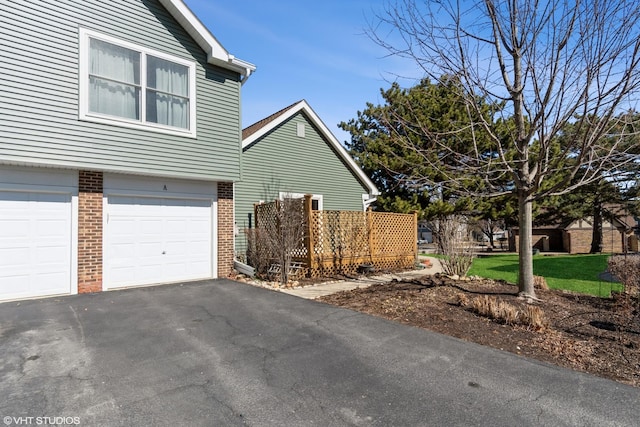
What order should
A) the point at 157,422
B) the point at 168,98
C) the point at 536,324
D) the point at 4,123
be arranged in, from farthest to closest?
1. the point at 168,98
2. the point at 4,123
3. the point at 536,324
4. the point at 157,422

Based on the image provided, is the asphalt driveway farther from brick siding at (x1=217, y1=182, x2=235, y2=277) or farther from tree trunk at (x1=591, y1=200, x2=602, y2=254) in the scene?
tree trunk at (x1=591, y1=200, x2=602, y2=254)

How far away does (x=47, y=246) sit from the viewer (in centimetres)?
744

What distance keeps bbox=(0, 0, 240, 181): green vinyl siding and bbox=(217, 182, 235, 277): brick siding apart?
56 centimetres

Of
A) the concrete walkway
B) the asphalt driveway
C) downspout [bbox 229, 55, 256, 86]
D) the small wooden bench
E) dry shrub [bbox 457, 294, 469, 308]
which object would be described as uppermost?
downspout [bbox 229, 55, 256, 86]

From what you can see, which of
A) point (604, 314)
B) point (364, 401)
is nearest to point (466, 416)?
point (364, 401)

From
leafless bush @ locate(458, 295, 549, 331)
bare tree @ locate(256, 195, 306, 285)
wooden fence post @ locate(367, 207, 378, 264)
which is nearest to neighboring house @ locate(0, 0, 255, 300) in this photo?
bare tree @ locate(256, 195, 306, 285)

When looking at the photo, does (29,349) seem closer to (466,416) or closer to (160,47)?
(466,416)

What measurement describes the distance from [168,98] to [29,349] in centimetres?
614

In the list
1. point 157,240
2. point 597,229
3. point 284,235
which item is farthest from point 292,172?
point 597,229

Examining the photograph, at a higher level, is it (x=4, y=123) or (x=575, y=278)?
(x=4, y=123)

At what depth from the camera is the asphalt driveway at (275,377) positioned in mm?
3051

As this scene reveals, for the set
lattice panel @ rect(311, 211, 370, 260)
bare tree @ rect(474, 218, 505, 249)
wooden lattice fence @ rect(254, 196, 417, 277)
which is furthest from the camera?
bare tree @ rect(474, 218, 505, 249)

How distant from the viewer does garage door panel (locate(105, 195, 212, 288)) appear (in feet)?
27.0

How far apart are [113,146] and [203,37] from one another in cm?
341
